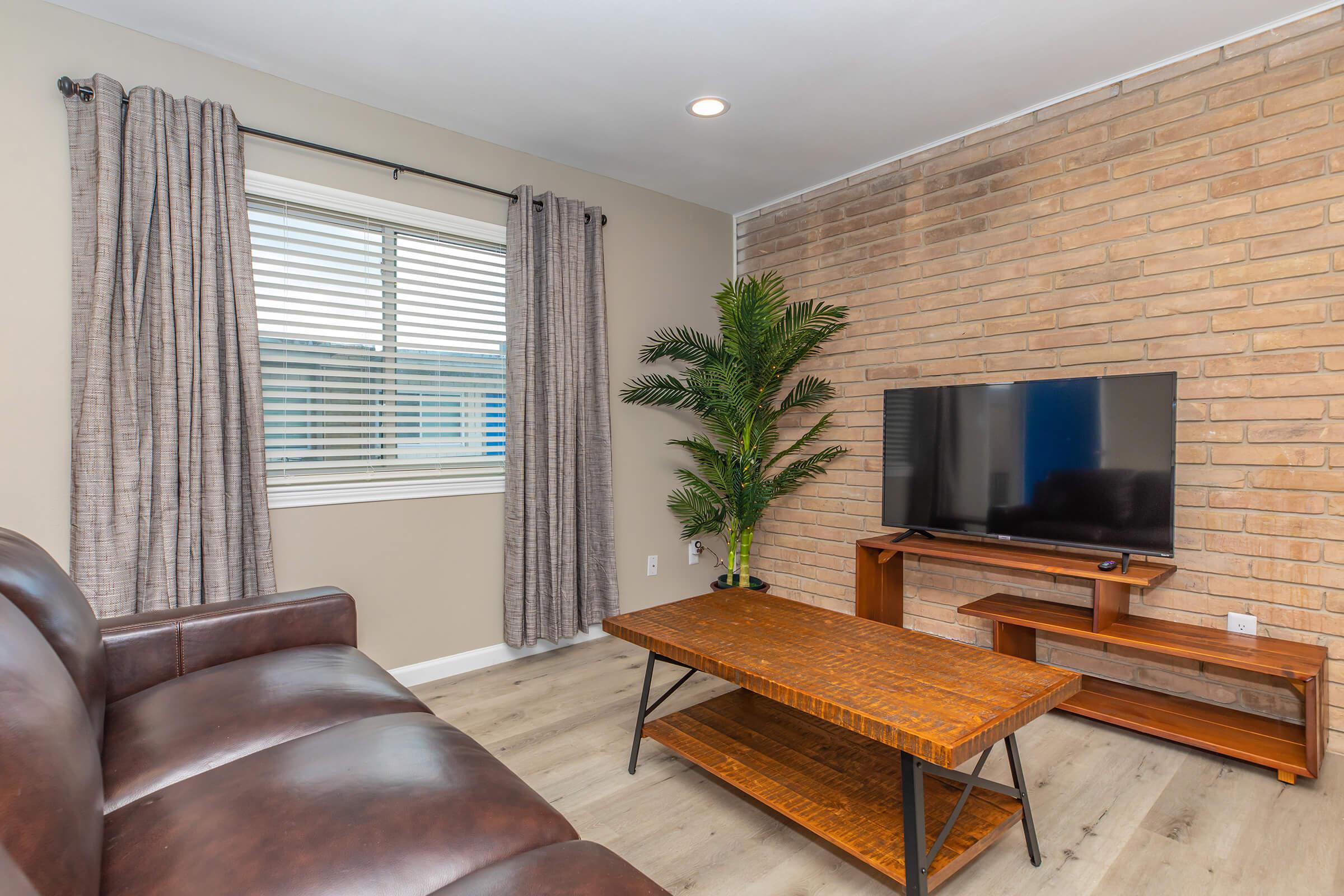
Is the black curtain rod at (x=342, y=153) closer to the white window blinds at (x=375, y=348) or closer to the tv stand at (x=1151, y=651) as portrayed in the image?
the white window blinds at (x=375, y=348)

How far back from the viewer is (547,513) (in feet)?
10.6

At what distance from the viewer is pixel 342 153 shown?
2686 millimetres

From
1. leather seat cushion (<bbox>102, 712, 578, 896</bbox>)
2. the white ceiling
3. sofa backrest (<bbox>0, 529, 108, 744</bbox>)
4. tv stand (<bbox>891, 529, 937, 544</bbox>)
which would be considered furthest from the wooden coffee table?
the white ceiling

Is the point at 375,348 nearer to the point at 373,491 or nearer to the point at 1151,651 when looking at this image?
the point at 373,491

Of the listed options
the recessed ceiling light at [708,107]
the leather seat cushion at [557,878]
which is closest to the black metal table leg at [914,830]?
the leather seat cushion at [557,878]

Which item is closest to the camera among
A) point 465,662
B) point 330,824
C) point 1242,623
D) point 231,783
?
point 330,824

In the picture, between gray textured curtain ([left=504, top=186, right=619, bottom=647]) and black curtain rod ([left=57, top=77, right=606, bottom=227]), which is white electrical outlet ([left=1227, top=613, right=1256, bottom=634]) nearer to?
gray textured curtain ([left=504, top=186, right=619, bottom=647])

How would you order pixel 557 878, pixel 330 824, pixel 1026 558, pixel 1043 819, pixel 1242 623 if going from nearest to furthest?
pixel 557 878 < pixel 330 824 < pixel 1043 819 < pixel 1242 623 < pixel 1026 558

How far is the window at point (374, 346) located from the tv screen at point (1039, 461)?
6.40ft

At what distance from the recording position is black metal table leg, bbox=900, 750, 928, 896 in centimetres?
141

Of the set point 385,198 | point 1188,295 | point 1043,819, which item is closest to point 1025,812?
point 1043,819

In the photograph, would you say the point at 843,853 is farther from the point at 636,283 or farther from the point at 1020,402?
the point at 636,283

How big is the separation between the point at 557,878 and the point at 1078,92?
3300 mm

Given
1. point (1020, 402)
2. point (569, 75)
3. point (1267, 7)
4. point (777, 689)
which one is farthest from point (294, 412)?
point (1267, 7)
